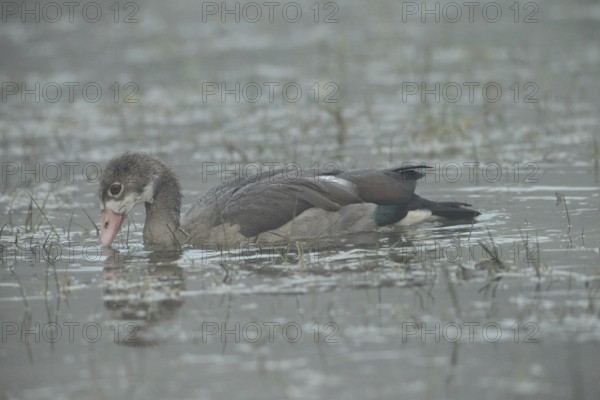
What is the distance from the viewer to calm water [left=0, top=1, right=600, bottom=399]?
24.5 feet

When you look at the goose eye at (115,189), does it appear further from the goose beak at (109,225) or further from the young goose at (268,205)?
the goose beak at (109,225)

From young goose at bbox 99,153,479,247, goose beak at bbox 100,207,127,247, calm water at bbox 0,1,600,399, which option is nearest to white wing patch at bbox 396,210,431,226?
young goose at bbox 99,153,479,247

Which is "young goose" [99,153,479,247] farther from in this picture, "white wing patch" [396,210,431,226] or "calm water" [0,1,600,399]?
"calm water" [0,1,600,399]

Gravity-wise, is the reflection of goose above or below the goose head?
below

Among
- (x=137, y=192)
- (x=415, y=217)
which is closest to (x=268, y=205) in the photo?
(x=137, y=192)

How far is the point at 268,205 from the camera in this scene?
435 inches

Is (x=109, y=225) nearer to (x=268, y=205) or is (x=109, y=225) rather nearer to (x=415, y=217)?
(x=268, y=205)

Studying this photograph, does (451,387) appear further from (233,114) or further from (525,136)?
(233,114)

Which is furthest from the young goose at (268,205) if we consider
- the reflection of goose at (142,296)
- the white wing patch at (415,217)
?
the reflection of goose at (142,296)

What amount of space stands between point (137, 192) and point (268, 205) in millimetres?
1265

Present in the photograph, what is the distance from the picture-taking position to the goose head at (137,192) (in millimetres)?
11297

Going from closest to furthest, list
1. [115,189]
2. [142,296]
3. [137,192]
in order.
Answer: [142,296] → [115,189] → [137,192]

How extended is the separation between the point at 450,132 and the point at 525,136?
0.91 m

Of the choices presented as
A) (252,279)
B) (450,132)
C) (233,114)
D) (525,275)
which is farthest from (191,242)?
(233,114)
